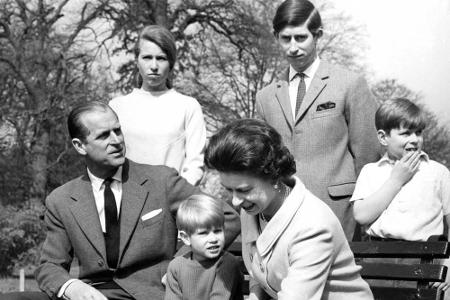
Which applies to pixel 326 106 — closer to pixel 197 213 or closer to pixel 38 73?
pixel 197 213

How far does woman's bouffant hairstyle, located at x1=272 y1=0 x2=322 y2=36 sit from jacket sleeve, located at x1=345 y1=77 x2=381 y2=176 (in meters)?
0.42

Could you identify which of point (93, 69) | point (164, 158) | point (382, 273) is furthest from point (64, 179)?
point (382, 273)

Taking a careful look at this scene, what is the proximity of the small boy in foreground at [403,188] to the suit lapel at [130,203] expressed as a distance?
4.12 feet

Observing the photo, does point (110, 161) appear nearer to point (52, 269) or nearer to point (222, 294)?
point (52, 269)

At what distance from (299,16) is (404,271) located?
168 centimetres

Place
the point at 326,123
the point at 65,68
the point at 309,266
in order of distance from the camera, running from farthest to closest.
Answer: the point at 65,68 → the point at 326,123 → the point at 309,266

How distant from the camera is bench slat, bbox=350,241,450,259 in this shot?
12.1 ft

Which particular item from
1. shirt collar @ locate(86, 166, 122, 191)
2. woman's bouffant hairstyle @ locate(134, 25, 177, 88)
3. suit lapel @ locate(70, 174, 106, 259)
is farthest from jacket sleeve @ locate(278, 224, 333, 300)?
woman's bouffant hairstyle @ locate(134, 25, 177, 88)

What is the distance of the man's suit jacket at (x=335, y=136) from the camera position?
460cm

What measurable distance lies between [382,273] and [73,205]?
1553mm

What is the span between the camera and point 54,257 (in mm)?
3859

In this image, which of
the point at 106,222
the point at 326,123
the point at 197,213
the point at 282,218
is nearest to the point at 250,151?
the point at 282,218

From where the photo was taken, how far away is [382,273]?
3.81m

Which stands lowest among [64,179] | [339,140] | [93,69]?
[64,179]
